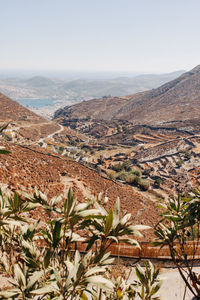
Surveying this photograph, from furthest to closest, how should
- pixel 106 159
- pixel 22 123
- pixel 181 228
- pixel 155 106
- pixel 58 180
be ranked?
pixel 155 106 < pixel 22 123 < pixel 106 159 < pixel 58 180 < pixel 181 228

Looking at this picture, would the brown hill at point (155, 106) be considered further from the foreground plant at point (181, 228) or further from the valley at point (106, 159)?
the foreground plant at point (181, 228)

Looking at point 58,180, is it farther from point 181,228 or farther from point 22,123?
point 22,123

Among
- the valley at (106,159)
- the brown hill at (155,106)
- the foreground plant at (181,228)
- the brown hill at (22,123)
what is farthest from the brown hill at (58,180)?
the brown hill at (155,106)

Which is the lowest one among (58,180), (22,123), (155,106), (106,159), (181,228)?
(106,159)

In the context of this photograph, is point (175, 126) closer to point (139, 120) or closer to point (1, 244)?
point (139, 120)

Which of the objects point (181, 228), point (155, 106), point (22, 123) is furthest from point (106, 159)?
point (155, 106)

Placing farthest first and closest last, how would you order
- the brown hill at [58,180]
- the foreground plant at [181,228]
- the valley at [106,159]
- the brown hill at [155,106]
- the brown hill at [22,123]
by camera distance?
the brown hill at [155,106]
the brown hill at [22,123]
the valley at [106,159]
the brown hill at [58,180]
the foreground plant at [181,228]

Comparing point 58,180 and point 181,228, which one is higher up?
point 181,228

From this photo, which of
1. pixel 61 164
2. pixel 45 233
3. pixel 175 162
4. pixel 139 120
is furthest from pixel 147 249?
pixel 139 120

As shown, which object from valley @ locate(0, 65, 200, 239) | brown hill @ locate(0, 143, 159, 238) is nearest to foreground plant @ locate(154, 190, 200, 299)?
valley @ locate(0, 65, 200, 239)
